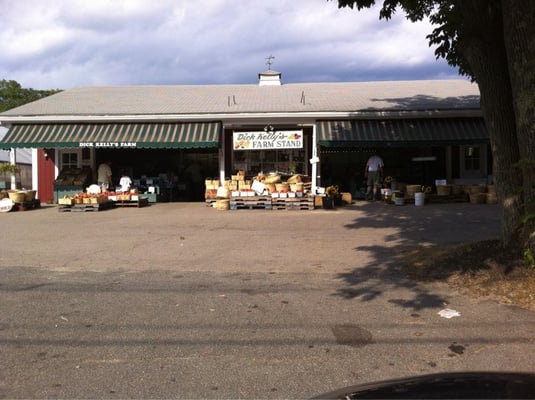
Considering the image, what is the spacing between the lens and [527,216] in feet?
20.1

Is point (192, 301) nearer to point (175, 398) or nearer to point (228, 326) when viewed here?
point (228, 326)

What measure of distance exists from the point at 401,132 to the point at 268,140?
455cm

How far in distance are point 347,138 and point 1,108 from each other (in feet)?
130

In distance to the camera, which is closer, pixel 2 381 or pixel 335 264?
pixel 2 381

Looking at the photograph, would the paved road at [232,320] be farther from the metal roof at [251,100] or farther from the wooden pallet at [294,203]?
the metal roof at [251,100]

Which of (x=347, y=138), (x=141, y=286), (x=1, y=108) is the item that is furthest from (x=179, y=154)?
(x=1, y=108)

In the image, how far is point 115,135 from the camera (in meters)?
17.8

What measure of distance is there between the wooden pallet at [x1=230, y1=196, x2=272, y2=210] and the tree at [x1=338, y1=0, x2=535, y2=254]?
9347 millimetres

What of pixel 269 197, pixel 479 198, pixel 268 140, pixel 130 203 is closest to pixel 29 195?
pixel 130 203

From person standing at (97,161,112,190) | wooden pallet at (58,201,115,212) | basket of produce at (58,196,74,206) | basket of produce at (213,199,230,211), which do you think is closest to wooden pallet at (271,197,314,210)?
basket of produce at (213,199,230,211)

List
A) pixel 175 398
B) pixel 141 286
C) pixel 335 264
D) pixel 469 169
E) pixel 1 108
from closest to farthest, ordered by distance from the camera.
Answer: pixel 175 398 < pixel 141 286 < pixel 335 264 < pixel 469 169 < pixel 1 108

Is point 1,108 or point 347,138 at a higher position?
point 1,108

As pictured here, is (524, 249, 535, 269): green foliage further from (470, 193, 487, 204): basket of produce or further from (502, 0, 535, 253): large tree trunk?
(470, 193, 487, 204): basket of produce

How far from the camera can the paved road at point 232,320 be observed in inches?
159
